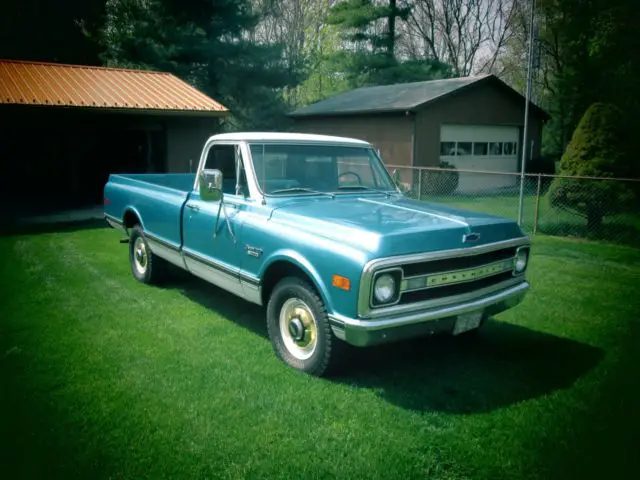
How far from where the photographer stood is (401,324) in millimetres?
4039

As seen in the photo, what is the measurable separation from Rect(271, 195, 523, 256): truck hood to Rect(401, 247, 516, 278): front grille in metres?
0.11

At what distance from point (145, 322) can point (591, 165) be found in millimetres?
11291

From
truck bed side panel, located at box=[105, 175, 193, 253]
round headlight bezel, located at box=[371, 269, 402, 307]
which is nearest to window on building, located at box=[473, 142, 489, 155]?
truck bed side panel, located at box=[105, 175, 193, 253]

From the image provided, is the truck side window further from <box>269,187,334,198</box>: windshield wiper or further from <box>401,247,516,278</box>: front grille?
<box>401,247,516,278</box>: front grille

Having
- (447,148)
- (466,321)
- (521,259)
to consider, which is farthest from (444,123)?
(466,321)

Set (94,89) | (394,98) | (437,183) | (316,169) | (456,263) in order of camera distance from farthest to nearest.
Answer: (394,98), (437,183), (94,89), (316,169), (456,263)

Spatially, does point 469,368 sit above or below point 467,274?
below

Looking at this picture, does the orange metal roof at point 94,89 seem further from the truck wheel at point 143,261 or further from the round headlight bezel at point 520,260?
the round headlight bezel at point 520,260

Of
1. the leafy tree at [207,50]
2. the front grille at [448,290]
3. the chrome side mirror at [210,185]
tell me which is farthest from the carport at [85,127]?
the front grille at [448,290]

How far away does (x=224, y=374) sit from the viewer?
15.3ft

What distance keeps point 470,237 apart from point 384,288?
0.89 meters

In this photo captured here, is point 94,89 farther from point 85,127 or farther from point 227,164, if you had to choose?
point 227,164

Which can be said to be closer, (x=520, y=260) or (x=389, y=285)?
(x=389, y=285)

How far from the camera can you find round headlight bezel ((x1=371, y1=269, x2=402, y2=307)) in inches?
154
